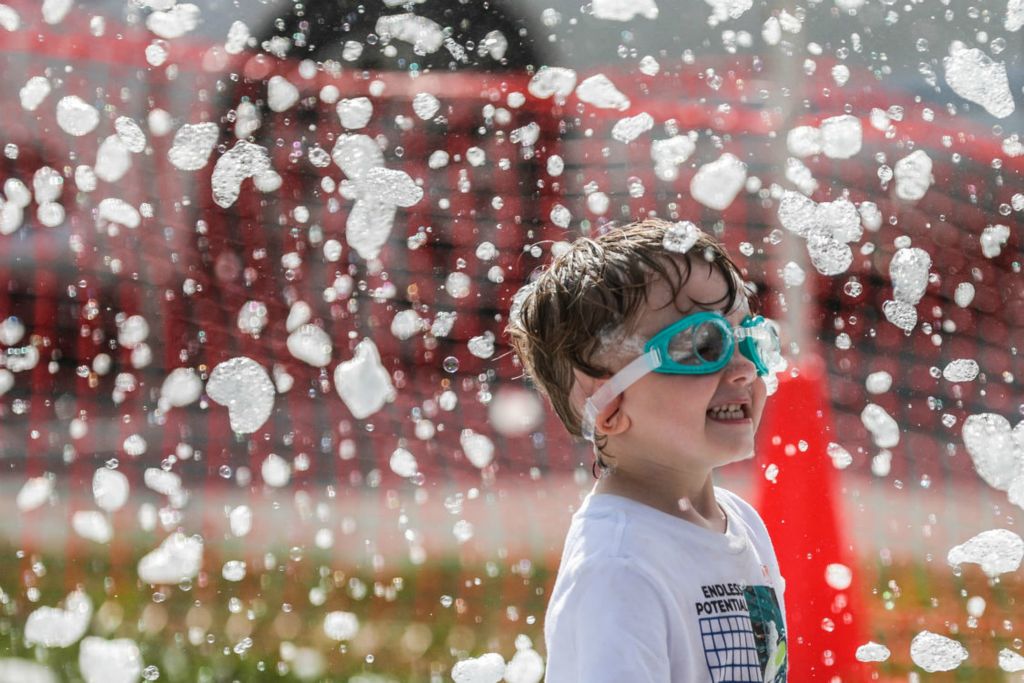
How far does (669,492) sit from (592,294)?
0.27 metres

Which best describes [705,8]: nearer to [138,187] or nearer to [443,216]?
[443,216]

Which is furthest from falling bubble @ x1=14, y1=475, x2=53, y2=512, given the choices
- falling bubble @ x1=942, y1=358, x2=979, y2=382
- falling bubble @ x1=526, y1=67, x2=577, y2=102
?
falling bubble @ x1=942, y1=358, x2=979, y2=382

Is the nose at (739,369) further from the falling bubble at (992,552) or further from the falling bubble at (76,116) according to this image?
the falling bubble at (76,116)

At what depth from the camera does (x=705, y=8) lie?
17.1 ft

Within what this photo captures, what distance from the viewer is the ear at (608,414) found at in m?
1.51

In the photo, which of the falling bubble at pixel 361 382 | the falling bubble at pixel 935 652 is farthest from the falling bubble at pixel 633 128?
the falling bubble at pixel 935 652

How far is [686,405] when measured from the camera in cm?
148

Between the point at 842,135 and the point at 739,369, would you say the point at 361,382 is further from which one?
the point at 739,369

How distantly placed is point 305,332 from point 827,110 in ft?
7.88

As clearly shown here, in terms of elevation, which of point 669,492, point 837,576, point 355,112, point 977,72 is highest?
point 669,492

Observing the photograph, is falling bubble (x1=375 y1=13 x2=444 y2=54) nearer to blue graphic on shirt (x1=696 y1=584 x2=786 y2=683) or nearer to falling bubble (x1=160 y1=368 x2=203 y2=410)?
falling bubble (x1=160 y1=368 x2=203 y2=410)

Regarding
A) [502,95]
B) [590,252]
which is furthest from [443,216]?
[590,252]

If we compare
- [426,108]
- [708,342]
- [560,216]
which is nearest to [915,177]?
[560,216]

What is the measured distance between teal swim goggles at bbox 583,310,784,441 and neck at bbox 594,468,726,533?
0.11 m
